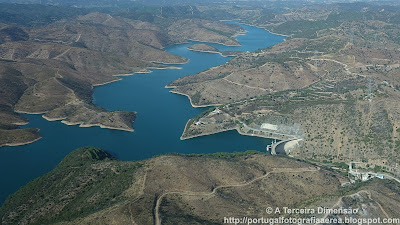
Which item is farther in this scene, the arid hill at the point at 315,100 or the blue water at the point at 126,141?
the arid hill at the point at 315,100

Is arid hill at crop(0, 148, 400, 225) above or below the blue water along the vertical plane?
above

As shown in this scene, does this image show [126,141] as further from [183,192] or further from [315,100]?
[315,100]

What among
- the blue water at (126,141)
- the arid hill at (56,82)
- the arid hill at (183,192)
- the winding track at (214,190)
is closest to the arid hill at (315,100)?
the blue water at (126,141)

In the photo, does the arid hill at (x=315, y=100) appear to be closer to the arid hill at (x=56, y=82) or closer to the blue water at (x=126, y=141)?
the blue water at (x=126, y=141)

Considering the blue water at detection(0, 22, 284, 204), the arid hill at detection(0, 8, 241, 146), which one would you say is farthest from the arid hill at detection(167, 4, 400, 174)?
the arid hill at detection(0, 8, 241, 146)

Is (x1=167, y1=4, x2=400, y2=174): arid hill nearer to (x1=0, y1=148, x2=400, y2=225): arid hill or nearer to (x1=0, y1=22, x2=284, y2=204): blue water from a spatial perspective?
(x1=0, y1=22, x2=284, y2=204): blue water

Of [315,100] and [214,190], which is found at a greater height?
[315,100]

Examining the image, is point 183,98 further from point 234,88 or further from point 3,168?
point 3,168

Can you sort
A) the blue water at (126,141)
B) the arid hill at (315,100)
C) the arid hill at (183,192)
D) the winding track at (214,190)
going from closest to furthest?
the winding track at (214,190), the arid hill at (183,192), the blue water at (126,141), the arid hill at (315,100)

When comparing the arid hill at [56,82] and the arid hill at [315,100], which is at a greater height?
the arid hill at [315,100]

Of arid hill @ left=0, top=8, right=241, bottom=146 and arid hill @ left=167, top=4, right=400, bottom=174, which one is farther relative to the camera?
arid hill @ left=0, top=8, right=241, bottom=146

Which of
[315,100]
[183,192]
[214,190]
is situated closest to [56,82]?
[315,100]

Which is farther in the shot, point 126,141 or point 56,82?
point 56,82
